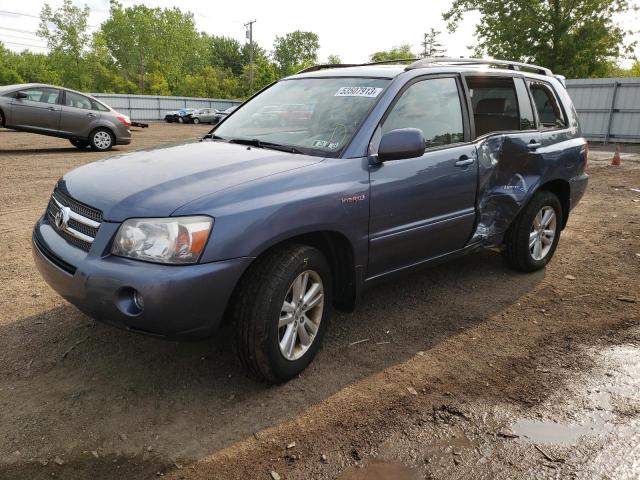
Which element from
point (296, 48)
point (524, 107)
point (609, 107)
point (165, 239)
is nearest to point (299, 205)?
point (165, 239)

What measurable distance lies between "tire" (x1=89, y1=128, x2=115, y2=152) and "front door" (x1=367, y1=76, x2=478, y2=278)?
11692mm

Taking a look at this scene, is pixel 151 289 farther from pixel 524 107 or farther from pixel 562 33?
pixel 562 33

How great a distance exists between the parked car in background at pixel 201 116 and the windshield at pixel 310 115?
35810 millimetres

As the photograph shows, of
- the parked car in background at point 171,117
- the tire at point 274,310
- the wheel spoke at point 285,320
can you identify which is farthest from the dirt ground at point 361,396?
the parked car in background at point 171,117

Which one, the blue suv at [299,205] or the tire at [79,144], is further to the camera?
the tire at [79,144]

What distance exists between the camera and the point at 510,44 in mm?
31234

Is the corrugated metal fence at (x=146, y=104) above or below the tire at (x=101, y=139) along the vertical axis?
above

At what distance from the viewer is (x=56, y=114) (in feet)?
41.7

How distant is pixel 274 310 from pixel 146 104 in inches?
1672

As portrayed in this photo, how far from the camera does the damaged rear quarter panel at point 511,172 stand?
13.6 feet

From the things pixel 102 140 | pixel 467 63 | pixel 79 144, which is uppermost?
pixel 467 63

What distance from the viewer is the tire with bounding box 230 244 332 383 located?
2662 millimetres

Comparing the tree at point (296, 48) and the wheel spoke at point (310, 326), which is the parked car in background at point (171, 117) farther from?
the tree at point (296, 48)

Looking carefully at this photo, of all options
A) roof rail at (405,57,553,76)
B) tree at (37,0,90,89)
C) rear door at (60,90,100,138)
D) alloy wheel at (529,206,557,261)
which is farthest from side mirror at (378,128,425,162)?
tree at (37,0,90,89)
